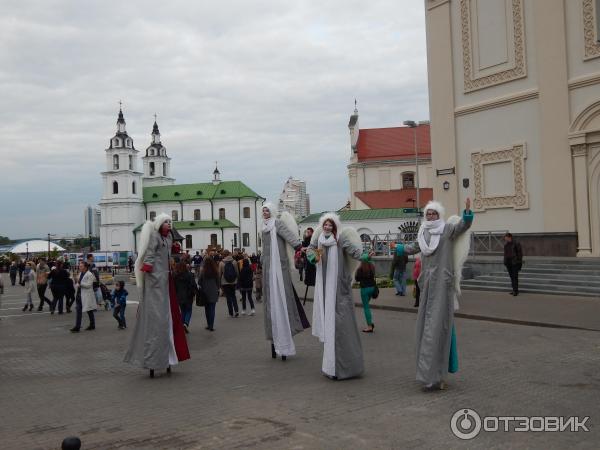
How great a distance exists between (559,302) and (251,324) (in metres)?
7.63

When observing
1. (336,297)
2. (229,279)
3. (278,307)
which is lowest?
(278,307)

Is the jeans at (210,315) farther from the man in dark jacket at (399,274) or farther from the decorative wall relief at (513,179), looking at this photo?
the decorative wall relief at (513,179)

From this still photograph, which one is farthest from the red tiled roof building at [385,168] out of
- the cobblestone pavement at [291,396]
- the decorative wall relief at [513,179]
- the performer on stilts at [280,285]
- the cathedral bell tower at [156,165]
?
the cathedral bell tower at [156,165]

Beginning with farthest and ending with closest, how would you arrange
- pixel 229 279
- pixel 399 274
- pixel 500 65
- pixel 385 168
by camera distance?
pixel 385 168 → pixel 500 65 → pixel 399 274 → pixel 229 279

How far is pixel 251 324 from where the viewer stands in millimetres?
13742

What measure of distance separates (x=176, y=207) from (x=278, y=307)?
100092 millimetres

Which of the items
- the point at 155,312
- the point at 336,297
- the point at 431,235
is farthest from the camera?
the point at 155,312

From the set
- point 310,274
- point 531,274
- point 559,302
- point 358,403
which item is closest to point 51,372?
point 358,403

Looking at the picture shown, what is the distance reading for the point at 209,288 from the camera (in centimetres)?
1337

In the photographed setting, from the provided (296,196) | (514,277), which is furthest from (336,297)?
(296,196)

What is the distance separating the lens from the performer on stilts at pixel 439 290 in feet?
22.1

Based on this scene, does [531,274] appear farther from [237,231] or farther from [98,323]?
[237,231]

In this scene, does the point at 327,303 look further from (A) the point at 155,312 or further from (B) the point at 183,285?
(B) the point at 183,285

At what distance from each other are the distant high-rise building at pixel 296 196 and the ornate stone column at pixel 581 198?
13326cm
